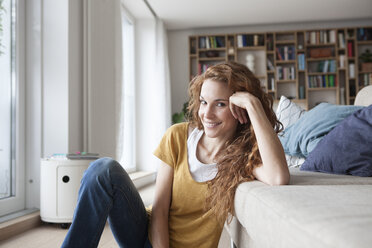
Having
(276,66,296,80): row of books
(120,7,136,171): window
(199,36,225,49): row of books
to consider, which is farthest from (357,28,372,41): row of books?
(120,7,136,171): window

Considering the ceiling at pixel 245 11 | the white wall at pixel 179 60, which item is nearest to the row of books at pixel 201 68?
the white wall at pixel 179 60

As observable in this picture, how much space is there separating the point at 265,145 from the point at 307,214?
1.55 feet

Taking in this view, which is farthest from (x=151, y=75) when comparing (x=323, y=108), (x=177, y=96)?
(x=323, y=108)

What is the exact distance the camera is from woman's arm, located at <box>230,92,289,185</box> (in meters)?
1.10

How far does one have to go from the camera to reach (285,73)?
6152mm

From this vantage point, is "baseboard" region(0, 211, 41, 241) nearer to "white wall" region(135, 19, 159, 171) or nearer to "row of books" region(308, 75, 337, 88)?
"white wall" region(135, 19, 159, 171)

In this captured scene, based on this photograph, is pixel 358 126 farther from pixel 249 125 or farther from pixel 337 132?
pixel 249 125

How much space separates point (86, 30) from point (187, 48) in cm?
368

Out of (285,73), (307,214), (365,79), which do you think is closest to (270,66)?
(285,73)

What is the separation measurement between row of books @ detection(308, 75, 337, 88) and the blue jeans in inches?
216

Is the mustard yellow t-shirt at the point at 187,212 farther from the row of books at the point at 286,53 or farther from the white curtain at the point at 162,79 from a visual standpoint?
the row of books at the point at 286,53

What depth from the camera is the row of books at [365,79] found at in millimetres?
5969

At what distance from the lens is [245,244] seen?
1204mm

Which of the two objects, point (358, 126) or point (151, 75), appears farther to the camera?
point (151, 75)
